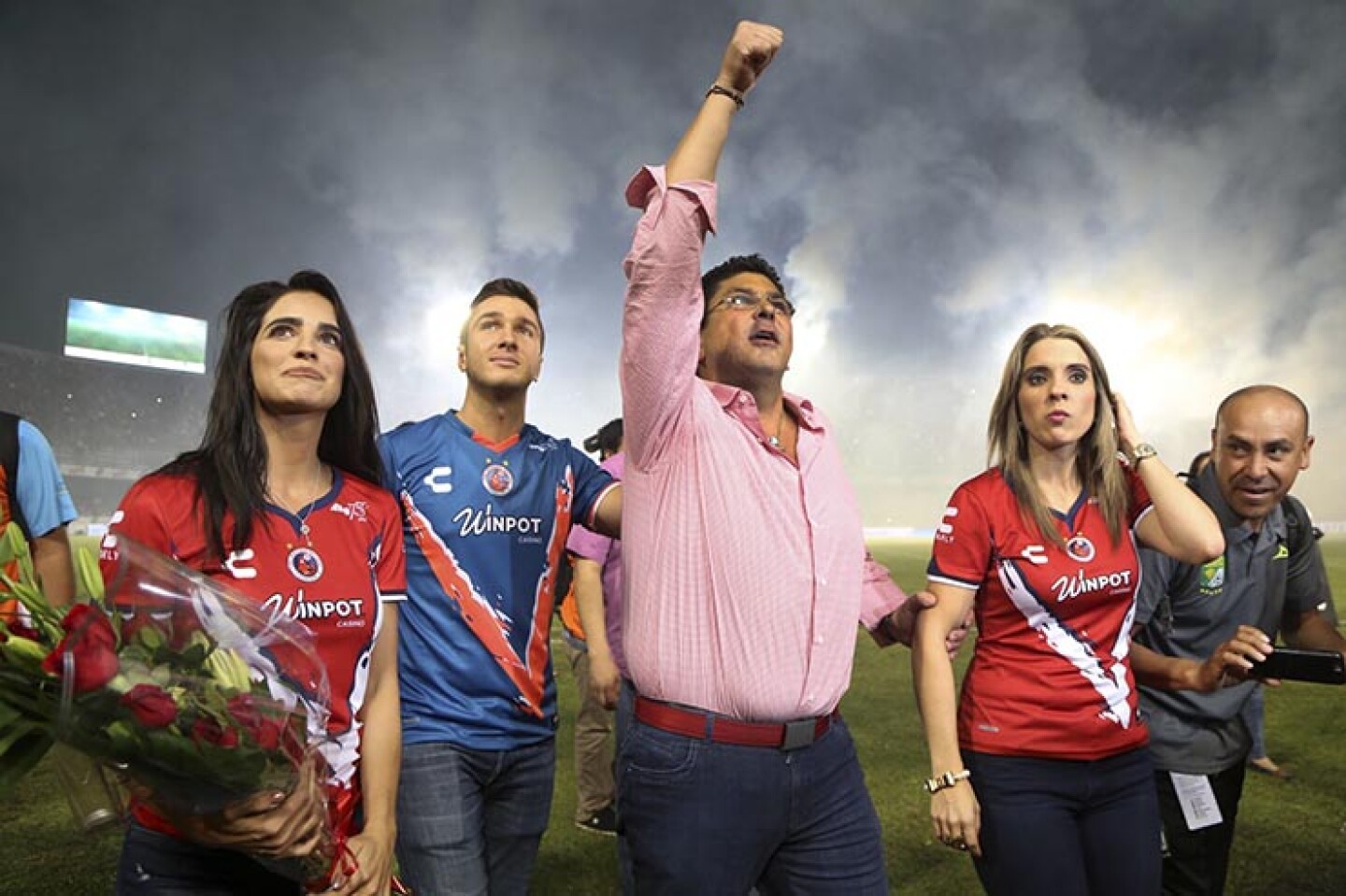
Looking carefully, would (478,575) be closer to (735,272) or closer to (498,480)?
(498,480)

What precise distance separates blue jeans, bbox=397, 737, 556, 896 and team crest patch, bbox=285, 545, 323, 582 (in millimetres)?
903

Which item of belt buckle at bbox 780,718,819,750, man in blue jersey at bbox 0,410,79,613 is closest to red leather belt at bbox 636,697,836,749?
belt buckle at bbox 780,718,819,750

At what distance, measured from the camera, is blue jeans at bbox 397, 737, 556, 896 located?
271cm

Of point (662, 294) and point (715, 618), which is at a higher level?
point (662, 294)

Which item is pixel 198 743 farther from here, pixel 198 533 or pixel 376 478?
pixel 376 478

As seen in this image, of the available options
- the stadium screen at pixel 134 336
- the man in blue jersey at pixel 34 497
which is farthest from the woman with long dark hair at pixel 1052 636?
the stadium screen at pixel 134 336

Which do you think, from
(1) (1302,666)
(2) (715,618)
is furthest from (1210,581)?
(2) (715,618)

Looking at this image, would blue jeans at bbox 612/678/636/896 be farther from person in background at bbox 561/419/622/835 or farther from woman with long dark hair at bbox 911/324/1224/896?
woman with long dark hair at bbox 911/324/1224/896

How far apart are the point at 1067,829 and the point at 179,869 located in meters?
2.16

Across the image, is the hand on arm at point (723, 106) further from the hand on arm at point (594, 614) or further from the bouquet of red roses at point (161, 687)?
the hand on arm at point (594, 614)

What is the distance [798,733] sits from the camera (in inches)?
86.0

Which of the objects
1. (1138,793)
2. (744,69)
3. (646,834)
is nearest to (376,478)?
(646,834)

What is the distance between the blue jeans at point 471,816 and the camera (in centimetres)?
271

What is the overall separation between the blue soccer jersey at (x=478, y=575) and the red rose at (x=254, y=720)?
52.0 inches
